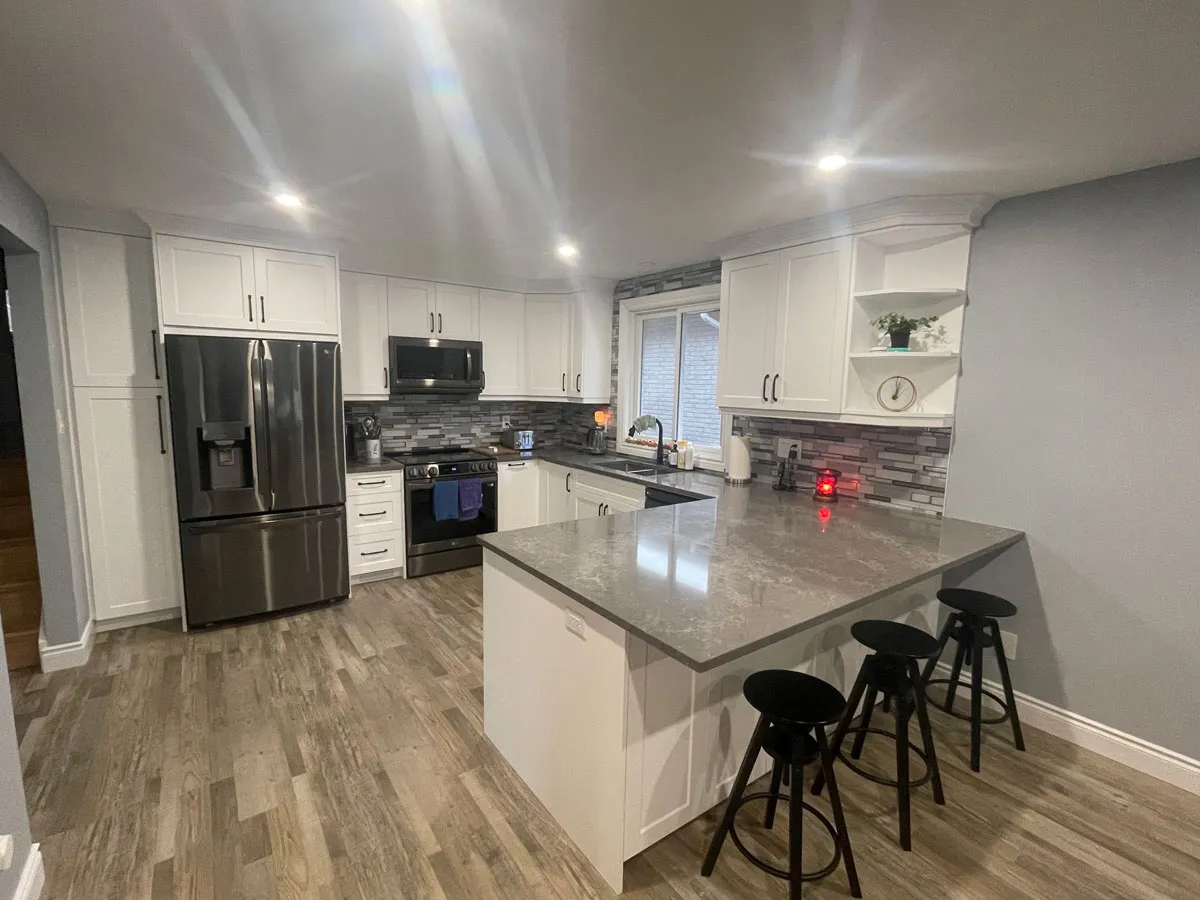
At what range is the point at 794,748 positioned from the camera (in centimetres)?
150

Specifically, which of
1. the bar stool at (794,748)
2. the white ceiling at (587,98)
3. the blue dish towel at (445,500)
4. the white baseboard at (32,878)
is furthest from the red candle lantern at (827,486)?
the white baseboard at (32,878)

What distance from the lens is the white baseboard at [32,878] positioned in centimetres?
147

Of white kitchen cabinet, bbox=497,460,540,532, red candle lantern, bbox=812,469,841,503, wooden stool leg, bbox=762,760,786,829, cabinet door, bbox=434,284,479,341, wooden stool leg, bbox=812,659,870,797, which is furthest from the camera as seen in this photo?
white kitchen cabinet, bbox=497,460,540,532

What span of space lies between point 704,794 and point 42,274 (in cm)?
375

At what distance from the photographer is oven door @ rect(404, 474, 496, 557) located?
3979 mm

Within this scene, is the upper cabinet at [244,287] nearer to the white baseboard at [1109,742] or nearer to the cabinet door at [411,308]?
the cabinet door at [411,308]

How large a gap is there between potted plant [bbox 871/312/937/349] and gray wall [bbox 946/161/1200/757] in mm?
185

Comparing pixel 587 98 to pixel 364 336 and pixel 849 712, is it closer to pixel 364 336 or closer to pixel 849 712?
pixel 849 712

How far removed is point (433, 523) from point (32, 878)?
8.75ft

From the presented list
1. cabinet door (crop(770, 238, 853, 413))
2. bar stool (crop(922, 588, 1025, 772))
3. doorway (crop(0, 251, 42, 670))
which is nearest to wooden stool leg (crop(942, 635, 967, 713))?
bar stool (crop(922, 588, 1025, 772))

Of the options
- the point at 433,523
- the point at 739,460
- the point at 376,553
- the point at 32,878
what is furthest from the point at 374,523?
the point at 739,460

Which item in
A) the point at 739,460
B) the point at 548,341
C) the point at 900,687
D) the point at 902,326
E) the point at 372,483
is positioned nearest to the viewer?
the point at 900,687

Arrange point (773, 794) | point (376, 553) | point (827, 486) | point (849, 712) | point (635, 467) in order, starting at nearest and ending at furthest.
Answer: point (773, 794) < point (849, 712) < point (827, 486) < point (376, 553) < point (635, 467)

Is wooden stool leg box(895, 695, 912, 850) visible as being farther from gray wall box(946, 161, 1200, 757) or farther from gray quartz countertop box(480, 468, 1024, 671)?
gray wall box(946, 161, 1200, 757)
